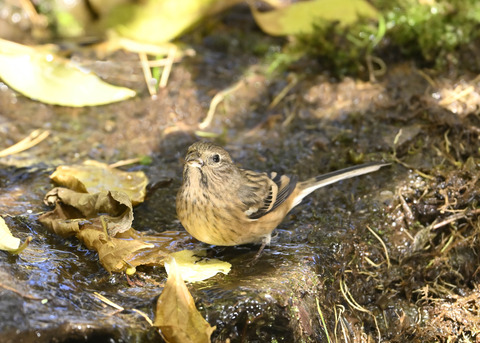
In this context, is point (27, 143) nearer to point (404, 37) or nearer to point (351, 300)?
point (351, 300)

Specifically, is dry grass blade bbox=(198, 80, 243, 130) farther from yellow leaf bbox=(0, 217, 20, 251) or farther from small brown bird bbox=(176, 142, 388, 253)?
yellow leaf bbox=(0, 217, 20, 251)

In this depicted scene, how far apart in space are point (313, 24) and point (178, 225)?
3.07 m

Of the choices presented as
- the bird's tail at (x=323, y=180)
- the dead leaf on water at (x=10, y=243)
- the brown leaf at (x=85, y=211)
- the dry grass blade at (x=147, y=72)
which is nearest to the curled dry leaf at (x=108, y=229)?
the brown leaf at (x=85, y=211)

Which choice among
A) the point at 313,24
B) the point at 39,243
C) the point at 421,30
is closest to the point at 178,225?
the point at 39,243

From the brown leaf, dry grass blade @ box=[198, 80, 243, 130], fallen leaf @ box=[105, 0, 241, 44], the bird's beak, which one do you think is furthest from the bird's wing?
fallen leaf @ box=[105, 0, 241, 44]

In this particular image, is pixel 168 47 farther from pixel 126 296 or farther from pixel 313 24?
pixel 126 296

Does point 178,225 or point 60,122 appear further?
point 60,122

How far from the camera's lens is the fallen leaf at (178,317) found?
126 inches

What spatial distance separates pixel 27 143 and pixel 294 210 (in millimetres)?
2616

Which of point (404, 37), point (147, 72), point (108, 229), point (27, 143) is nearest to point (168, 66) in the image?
point (147, 72)

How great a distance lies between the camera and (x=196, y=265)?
3.96 metres

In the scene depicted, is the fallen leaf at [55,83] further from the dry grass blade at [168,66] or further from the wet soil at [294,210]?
the dry grass blade at [168,66]

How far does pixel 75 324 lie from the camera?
3.08m

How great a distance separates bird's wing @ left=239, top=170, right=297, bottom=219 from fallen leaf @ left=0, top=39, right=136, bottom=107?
2107 millimetres
